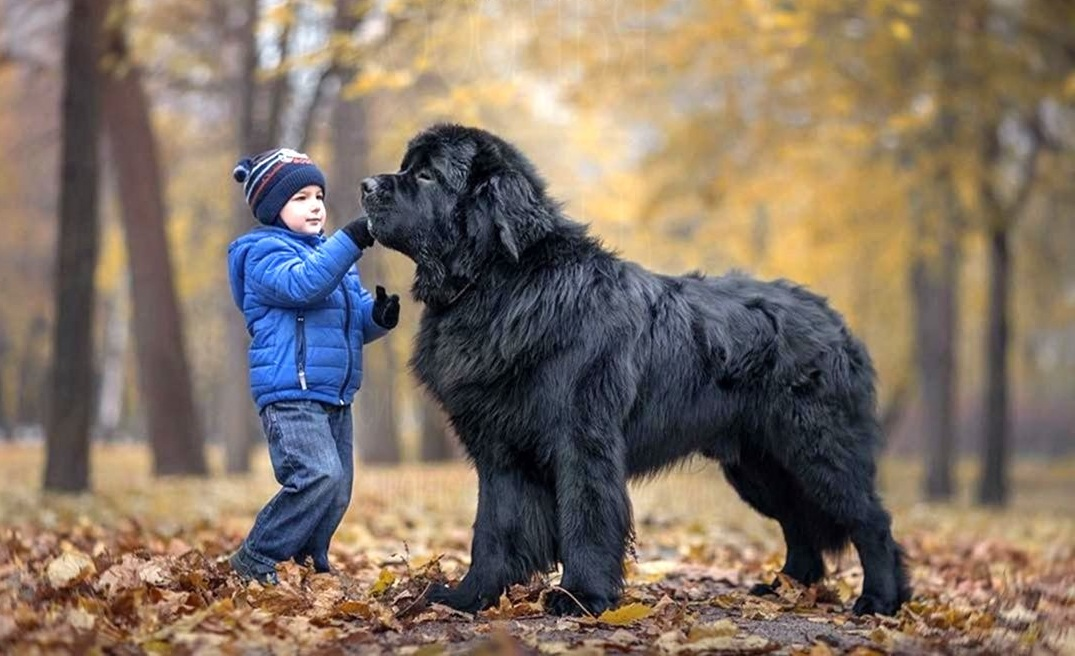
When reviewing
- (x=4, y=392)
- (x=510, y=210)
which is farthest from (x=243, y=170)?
(x=4, y=392)

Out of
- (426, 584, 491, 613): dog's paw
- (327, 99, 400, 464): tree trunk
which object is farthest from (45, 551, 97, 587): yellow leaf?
(327, 99, 400, 464): tree trunk

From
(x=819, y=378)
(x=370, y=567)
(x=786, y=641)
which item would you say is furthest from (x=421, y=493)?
(x=786, y=641)

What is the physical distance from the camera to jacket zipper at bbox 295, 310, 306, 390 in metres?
5.71

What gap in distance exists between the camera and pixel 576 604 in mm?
5387

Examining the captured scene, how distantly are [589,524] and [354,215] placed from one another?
12605 millimetres

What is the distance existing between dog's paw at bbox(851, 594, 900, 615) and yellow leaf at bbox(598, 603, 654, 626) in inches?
60.1

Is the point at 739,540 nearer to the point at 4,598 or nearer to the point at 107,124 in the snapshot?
the point at 4,598

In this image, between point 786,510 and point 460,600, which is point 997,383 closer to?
point 786,510

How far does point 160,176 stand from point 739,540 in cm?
1043

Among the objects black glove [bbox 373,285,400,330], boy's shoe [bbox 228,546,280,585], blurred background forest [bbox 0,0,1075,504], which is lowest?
boy's shoe [bbox 228,546,280,585]

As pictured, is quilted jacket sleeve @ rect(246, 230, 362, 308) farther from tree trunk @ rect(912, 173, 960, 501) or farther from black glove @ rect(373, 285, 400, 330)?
tree trunk @ rect(912, 173, 960, 501)

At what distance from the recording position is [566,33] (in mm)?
17219

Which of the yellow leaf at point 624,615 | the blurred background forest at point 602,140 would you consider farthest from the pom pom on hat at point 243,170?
the blurred background forest at point 602,140

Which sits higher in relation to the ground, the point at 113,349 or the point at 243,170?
the point at 243,170
